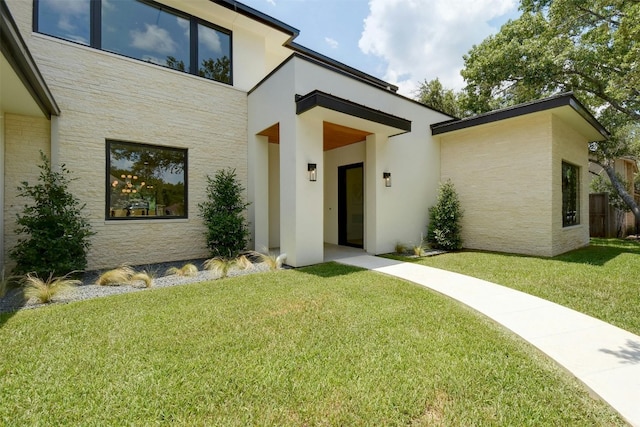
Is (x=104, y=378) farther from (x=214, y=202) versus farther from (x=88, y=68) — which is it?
(x=88, y=68)

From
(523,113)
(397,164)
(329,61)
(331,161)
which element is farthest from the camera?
(329,61)

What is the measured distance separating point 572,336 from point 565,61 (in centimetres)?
1271

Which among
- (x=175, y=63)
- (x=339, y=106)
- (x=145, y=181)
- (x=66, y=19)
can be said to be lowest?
(x=145, y=181)

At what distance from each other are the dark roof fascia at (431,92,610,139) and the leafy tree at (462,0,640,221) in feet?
9.22

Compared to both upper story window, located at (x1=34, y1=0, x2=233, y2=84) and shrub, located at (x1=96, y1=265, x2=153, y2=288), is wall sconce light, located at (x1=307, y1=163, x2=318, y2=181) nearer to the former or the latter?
shrub, located at (x1=96, y1=265, x2=153, y2=288)

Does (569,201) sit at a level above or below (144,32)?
below

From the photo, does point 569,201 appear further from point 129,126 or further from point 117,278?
point 129,126

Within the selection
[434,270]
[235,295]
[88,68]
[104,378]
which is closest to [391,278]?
[434,270]

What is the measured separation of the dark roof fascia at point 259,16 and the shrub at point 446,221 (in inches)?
298

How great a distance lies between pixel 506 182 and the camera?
28.9 ft

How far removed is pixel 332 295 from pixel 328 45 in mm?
11430

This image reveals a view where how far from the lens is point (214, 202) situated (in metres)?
8.34

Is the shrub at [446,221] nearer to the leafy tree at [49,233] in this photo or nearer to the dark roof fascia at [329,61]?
the dark roof fascia at [329,61]

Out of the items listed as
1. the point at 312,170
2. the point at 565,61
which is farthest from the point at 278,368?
the point at 565,61
